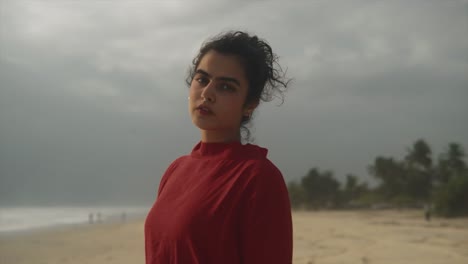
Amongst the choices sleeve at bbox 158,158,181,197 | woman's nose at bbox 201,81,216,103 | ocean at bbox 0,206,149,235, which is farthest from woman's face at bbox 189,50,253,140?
ocean at bbox 0,206,149,235

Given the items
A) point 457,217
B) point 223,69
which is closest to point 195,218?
point 223,69

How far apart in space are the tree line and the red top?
119 ft

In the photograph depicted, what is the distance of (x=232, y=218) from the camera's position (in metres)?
1.08

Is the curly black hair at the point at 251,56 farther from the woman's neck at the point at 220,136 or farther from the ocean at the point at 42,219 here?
the ocean at the point at 42,219

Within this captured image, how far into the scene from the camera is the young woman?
107 cm

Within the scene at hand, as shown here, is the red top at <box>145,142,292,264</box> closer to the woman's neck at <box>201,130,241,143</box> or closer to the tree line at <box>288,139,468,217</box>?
the woman's neck at <box>201,130,241,143</box>

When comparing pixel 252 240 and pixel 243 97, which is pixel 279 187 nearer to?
pixel 252 240

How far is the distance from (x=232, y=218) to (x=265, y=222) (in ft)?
0.29

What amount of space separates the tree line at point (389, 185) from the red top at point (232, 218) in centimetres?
3614

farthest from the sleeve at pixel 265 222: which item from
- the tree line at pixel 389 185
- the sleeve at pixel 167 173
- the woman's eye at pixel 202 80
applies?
the tree line at pixel 389 185

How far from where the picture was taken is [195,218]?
1.12 meters

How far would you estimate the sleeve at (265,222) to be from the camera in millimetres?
1052

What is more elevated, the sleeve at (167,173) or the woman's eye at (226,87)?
the woman's eye at (226,87)

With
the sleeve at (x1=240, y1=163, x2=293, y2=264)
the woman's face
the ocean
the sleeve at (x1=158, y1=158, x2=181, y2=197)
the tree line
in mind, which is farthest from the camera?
the tree line
